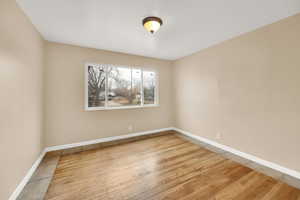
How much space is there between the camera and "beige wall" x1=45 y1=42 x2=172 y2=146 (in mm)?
2684

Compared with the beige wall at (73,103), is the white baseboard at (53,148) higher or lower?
lower

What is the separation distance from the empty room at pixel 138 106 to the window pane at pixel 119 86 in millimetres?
30

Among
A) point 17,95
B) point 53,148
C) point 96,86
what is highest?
point 96,86

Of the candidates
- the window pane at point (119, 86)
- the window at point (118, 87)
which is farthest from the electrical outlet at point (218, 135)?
the window pane at point (119, 86)

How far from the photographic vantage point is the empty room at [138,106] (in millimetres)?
1586

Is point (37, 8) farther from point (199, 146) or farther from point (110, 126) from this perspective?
point (199, 146)

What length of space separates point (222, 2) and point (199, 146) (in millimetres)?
2843

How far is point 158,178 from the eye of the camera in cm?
184

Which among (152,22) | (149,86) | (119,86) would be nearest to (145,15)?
(152,22)

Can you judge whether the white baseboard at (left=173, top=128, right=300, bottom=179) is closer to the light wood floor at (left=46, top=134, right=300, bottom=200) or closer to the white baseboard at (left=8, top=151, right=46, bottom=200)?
the light wood floor at (left=46, top=134, right=300, bottom=200)

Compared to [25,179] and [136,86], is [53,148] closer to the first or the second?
[25,179]

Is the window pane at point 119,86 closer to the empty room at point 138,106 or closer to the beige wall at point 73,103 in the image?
the empty room at point 138,106

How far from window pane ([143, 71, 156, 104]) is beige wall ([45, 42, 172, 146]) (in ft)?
1.86

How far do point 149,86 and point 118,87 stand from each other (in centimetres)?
106
